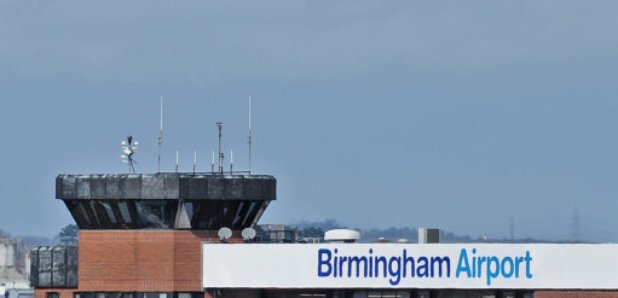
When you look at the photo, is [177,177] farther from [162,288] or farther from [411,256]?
[411,256]

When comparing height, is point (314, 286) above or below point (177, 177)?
below

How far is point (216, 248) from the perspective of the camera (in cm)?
7025

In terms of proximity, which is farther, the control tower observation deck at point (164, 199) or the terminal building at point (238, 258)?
the control tower observation deck at point (164, 199)

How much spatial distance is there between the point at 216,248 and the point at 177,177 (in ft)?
10.8

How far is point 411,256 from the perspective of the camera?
228 ft

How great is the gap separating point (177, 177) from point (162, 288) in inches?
179

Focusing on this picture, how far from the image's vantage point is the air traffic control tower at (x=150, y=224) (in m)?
70.6

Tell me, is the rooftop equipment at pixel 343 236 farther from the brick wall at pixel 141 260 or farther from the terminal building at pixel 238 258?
the brick wall at pixel 141 260

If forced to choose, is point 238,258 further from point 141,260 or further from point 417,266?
point 417,266

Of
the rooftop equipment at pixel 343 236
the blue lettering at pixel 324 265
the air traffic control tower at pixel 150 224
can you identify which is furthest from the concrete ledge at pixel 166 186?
the blue lettering at pixel 324 265

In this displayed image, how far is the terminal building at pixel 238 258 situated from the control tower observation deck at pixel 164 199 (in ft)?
0.13

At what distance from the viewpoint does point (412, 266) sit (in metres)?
69.6

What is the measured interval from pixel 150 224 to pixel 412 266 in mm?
10887

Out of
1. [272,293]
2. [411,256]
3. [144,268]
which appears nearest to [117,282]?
[144,268]
